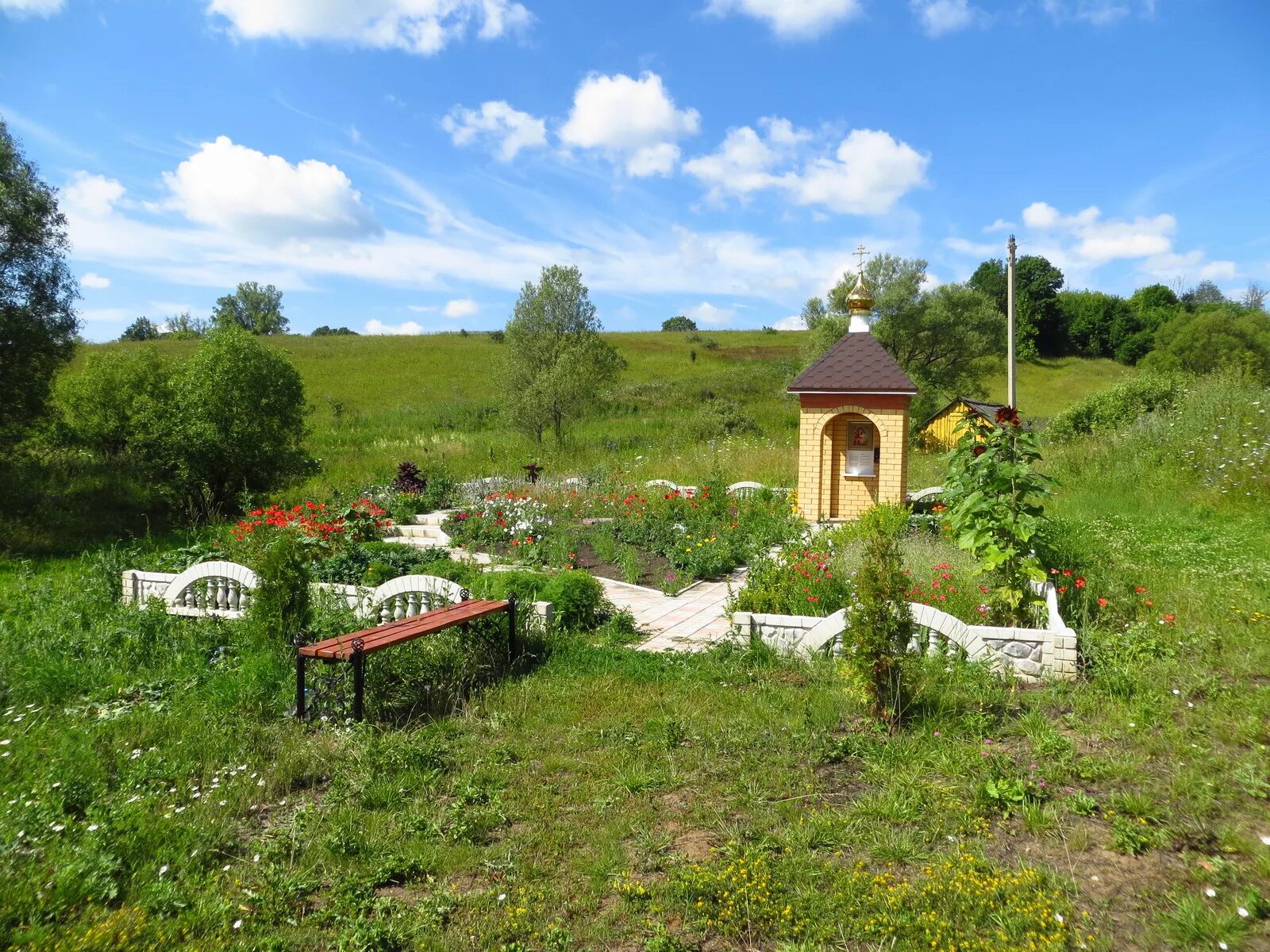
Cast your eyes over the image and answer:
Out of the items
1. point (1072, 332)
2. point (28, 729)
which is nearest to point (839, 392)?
point (28, 729)

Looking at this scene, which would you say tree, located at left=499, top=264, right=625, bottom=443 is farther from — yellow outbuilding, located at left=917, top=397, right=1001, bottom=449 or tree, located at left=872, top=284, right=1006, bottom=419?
tree, located at left=872, top=284, right=1006, bottom=419

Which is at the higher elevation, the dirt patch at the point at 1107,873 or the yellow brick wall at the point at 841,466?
the yellow brick wall at the point at 841,466

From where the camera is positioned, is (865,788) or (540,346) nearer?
(865,788)

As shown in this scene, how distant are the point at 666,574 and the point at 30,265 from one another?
12.2 meters

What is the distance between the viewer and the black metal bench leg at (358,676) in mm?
4828

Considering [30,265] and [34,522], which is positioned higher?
[30,265]

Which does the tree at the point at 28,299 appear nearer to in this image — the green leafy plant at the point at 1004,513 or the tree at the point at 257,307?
the green leafy plant at the point at 1004,513

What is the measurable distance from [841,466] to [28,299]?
13728 mm

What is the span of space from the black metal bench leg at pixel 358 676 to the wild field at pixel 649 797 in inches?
5.5

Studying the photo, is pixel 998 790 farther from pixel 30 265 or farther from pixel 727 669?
pixel 30 265

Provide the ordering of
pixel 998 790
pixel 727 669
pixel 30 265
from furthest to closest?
1. pixel 30 265
2. pixel 727 669
3. pixel 998 790

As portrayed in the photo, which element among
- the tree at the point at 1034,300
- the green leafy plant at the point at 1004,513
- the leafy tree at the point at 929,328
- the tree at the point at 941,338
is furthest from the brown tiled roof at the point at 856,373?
the tree at the point at 1034,300

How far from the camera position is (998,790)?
3.80 meters

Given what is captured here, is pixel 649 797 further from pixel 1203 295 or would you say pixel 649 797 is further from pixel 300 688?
pixel 1203 295
